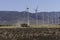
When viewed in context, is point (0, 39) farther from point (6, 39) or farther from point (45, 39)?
point (45, 39)

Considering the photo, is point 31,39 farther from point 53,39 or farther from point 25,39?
point 53,39

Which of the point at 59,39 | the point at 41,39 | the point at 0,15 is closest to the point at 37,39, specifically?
the point at 41,39

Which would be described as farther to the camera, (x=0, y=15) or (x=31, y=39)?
(x=0, y=15)

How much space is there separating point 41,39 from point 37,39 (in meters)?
0.41

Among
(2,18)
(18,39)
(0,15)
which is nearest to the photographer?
(18,39)

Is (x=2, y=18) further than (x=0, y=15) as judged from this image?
No

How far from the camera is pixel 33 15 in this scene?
17312 centimetres

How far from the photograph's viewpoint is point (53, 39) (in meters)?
25.3

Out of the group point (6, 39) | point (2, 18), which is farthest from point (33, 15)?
point (6, 39)

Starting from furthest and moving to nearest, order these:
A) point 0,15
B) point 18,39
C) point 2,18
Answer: point 0,15 < point 2,18 < point 18,39

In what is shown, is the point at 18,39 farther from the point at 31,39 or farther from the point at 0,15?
the point at 0,15

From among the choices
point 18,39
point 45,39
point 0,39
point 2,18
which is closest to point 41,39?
point 45,39

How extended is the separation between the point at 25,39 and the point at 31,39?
61 cm

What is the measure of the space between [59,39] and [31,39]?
113 inches
